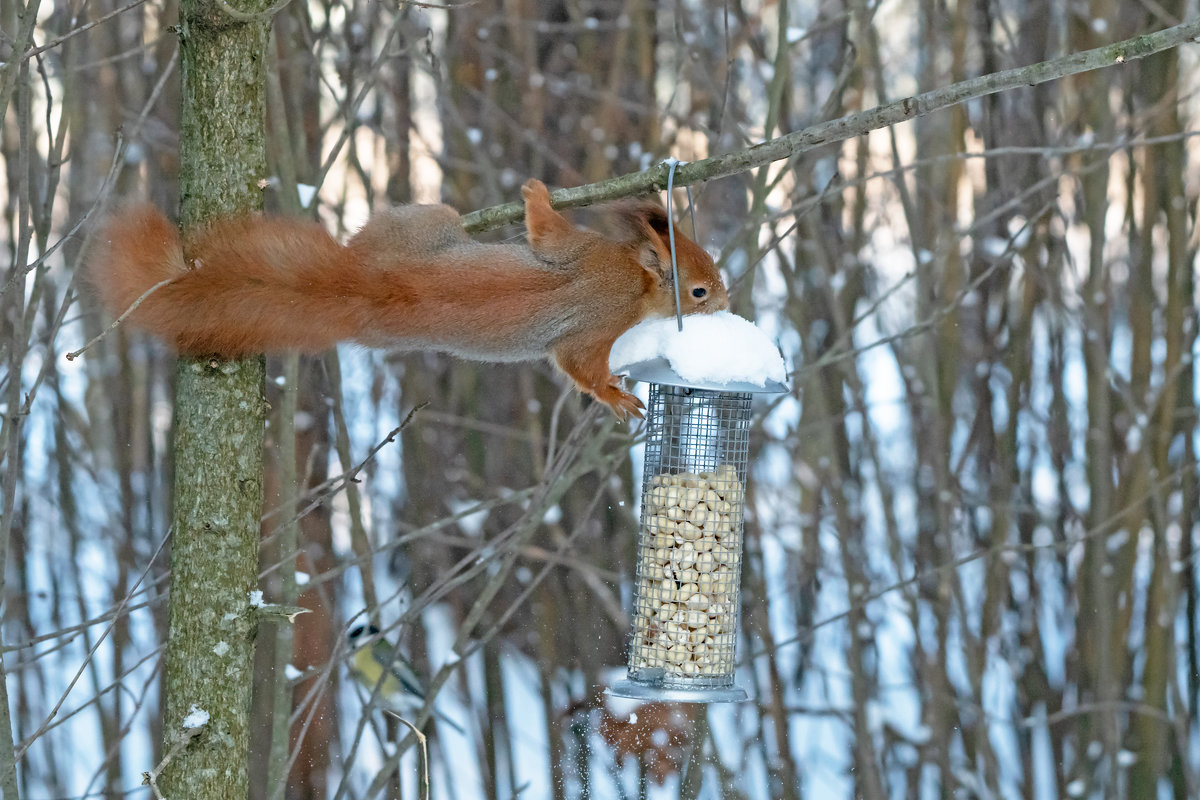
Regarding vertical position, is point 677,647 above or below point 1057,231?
below

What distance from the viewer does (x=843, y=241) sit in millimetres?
4984

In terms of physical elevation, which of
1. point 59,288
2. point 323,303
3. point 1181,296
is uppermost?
point 59,288

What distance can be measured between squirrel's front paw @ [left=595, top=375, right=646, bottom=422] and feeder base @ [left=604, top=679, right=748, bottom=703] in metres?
0.52

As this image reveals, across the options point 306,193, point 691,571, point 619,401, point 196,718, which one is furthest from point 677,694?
point 306,193

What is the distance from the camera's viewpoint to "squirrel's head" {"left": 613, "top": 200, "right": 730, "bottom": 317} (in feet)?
7.63

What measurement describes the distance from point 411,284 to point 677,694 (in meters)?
0.89

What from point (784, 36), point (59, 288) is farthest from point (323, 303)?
point (59, 288)

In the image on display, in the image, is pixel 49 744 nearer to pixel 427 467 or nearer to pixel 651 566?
pixel 427 467

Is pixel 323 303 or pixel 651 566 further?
pixel 651 566

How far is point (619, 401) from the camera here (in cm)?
238

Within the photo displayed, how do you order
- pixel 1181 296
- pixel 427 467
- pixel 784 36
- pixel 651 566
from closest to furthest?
pixel 651 566 → pixel 784 36 → pixel 1181 296 → pixel 427 467

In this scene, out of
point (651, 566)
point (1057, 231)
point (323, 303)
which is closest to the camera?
point (323, 303)

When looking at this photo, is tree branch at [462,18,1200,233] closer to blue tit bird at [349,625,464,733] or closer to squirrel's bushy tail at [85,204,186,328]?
squirrel's bushy tail at [85,204,186,328]

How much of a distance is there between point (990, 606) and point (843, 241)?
5.21ft
